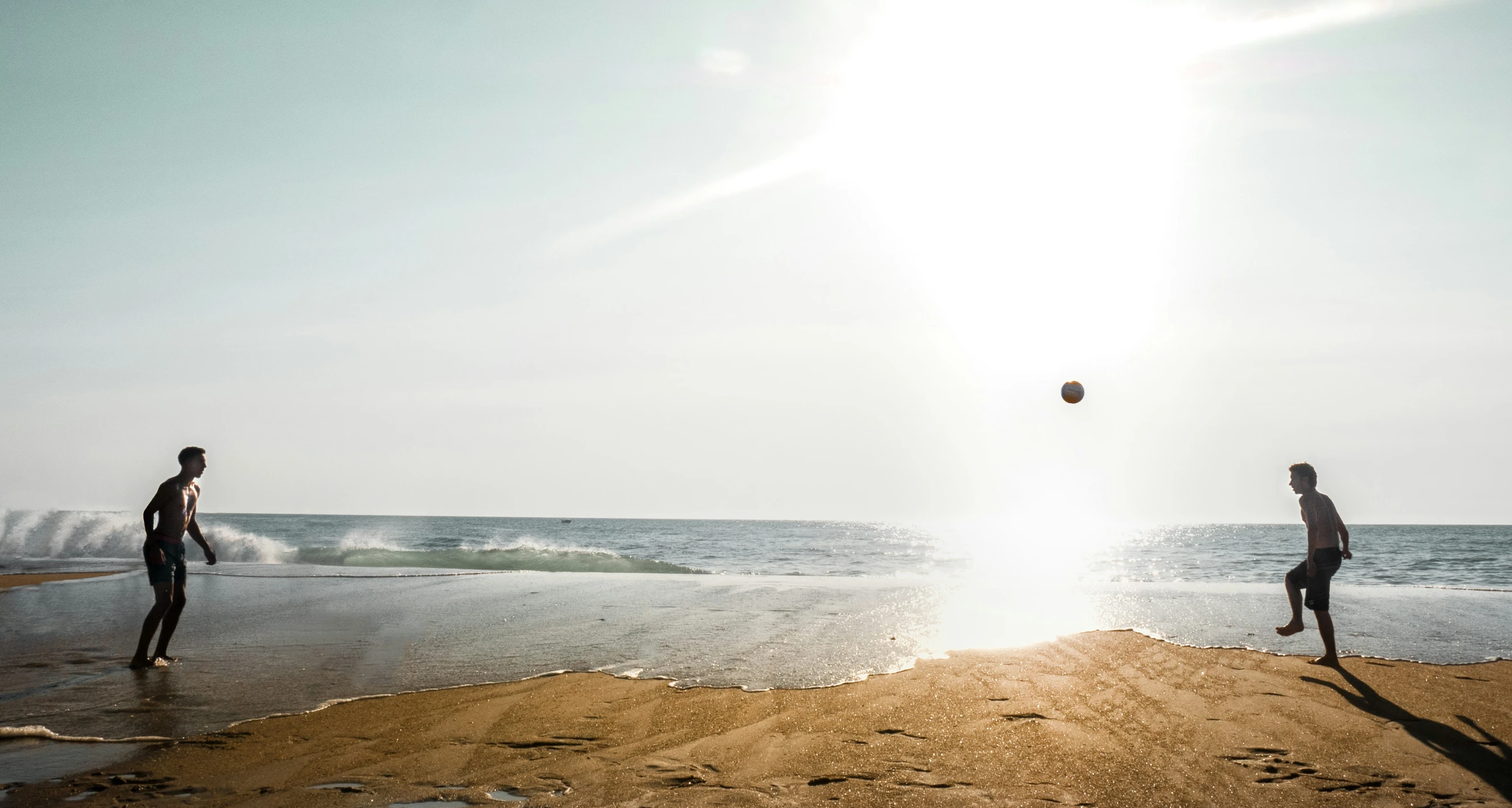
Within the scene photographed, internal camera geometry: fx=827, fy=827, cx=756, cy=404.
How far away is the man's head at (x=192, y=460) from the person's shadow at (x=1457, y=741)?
10297 millimetres

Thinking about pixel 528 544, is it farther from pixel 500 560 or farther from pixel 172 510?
pixel 172 510

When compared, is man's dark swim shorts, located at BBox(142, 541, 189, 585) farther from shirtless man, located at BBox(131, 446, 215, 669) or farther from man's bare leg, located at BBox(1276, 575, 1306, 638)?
man's bare leg, located at BBox(1276, 575, 1306, 638)

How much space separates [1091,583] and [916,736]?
1488cm

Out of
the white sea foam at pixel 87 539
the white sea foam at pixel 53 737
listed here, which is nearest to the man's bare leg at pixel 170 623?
the white sea foam at pixel 53 737

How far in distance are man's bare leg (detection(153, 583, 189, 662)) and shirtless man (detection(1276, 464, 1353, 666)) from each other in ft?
35.0

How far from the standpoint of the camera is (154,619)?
7.81 metres

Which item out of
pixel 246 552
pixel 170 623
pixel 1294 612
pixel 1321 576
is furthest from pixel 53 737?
pixel 246 552

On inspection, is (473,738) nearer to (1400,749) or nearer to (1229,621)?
(1400,749)

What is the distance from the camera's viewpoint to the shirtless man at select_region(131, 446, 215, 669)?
25.8 ft

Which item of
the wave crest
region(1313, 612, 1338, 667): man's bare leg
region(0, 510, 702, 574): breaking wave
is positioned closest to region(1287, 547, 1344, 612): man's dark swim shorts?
region(1313, 612, 1338, 667): man's bare leg

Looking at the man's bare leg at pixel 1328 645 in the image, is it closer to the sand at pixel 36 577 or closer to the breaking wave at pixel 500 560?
the breaking wave at pixel 500 560

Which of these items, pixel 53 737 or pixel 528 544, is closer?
pixel 53 737

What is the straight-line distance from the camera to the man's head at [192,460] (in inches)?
325

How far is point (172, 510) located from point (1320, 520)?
1128cm
